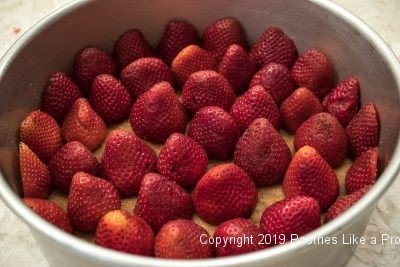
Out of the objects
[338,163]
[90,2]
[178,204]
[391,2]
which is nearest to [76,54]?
[90,2]

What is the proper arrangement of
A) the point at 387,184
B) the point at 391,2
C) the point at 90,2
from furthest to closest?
the point at 391,2
the point at 90,2
the point at 387,184

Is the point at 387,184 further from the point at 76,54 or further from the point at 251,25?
the point at 76,54

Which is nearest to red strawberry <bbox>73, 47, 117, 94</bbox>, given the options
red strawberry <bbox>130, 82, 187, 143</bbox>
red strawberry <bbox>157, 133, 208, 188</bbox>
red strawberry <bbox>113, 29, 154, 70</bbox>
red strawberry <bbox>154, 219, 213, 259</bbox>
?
red strawberry <bbox>113, 29, 154, 70</bbox>

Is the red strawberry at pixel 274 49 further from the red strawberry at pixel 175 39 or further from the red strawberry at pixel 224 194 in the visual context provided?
the red strawberry at pixel 224 194

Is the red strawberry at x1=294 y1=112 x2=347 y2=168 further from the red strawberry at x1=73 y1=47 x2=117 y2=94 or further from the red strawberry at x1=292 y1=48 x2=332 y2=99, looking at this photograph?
the red strawberry at x1=73 y1=47 x2=117 y2=94

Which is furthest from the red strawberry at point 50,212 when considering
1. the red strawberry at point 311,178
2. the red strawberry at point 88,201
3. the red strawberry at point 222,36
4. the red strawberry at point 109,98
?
the red strawberry at point 222,36

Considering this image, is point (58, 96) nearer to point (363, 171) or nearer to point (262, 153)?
point (262, 153)
